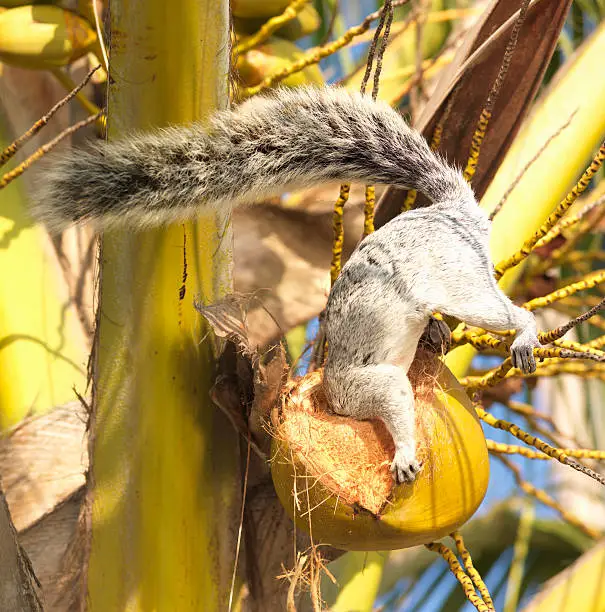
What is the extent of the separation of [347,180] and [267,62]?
0.39 m

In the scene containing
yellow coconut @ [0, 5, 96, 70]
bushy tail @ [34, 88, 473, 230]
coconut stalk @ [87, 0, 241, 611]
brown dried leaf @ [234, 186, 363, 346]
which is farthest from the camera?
brown dried leaf @ [234, 186, 363, 346]

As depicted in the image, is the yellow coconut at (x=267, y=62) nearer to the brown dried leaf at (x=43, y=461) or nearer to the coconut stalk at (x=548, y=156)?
the coconut stalk at (x=548, y=156)

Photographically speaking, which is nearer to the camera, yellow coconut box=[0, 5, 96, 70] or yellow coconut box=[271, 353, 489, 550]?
yellow coconut box=[271, 353, 489, 550]

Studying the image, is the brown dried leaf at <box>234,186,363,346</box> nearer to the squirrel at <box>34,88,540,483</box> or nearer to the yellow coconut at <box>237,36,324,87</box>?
the yellow coconut at <box>237,36,324,87</box>

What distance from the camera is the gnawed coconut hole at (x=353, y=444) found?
675mm

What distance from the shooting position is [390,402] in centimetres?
67

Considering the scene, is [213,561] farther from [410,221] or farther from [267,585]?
[410,221]

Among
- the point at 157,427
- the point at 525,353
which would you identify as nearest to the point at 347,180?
the point at 525,353

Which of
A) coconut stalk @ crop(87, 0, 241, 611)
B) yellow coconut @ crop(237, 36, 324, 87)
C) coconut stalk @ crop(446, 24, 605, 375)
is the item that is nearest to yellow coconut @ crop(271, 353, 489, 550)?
coconut stalk @ crop(87, 0, 241, 611)

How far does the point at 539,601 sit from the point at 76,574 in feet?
1.67

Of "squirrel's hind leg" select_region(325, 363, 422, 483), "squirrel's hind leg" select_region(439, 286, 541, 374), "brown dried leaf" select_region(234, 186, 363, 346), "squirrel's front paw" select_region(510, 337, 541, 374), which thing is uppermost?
"brown dried leaf" select_region(234, 186, 363, 346)

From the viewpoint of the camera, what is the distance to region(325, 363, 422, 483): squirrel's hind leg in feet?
2.16

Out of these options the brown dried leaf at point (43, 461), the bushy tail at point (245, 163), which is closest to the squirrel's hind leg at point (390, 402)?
the bushy tail at point (245, 163)

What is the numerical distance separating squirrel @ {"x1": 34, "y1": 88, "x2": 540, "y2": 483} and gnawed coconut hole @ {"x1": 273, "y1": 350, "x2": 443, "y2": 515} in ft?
0.05
